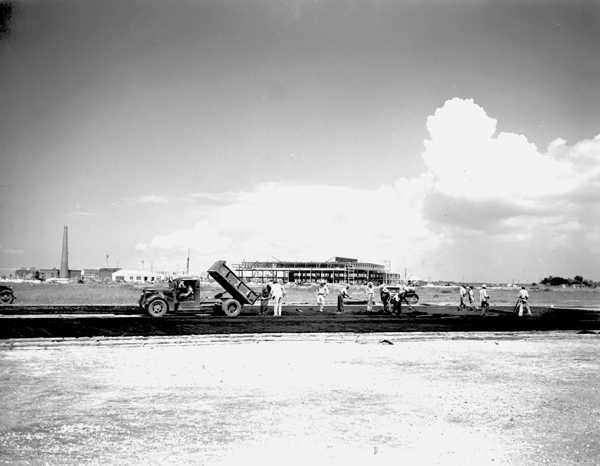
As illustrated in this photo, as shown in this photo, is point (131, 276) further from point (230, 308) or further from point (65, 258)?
point (230, 308)

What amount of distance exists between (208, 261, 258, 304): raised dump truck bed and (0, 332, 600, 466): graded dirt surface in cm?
1147

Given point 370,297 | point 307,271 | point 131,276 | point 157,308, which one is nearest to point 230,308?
point 157,308

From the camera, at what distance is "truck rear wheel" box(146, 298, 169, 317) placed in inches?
941

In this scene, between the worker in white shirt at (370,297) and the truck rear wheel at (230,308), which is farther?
the worker in white shirt at (370,297)

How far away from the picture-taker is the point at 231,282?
1016 inches

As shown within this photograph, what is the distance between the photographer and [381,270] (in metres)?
170

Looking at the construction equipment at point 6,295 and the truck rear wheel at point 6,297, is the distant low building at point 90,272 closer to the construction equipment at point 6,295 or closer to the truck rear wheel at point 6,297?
the construction equipment at point 6,295

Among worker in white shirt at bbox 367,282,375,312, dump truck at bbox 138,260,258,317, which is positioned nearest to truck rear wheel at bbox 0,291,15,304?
dump truck at bbox 138,260,258,317

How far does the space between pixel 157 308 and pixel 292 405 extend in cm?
1742

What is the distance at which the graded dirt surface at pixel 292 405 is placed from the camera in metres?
5.76

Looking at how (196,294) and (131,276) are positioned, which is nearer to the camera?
(196,294)

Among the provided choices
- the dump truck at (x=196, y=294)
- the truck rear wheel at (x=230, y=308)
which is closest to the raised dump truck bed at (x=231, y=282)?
the dump truck at (x=196, y=294)

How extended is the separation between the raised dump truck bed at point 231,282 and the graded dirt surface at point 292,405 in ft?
37.6

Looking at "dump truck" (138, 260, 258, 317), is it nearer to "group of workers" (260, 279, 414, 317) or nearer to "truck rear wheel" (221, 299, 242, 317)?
"truck rear wheel" (221, 299, 242, 317)
